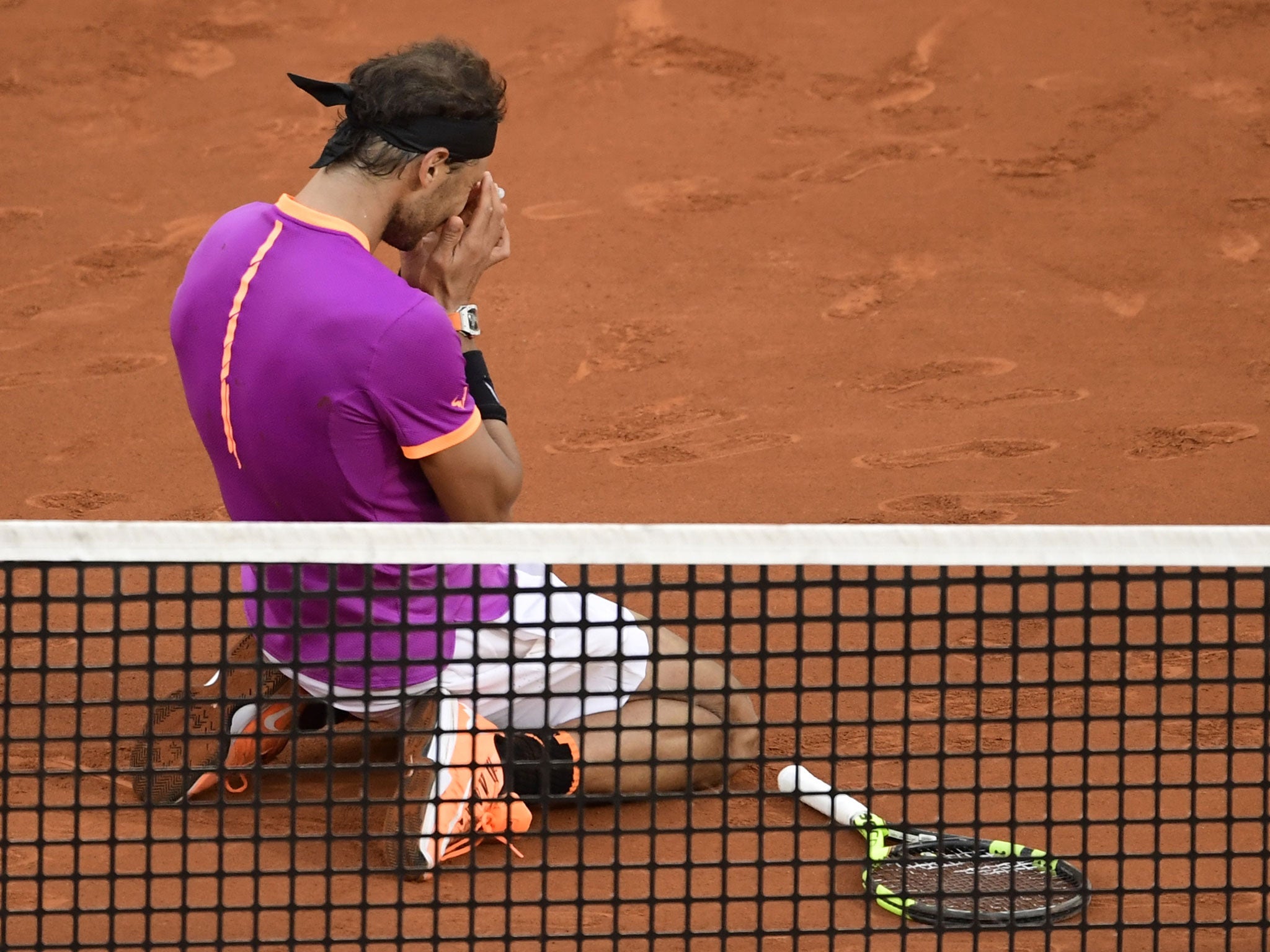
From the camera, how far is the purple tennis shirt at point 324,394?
10.1 feet

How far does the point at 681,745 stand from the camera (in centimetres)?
370

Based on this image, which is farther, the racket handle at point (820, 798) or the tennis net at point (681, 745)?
the racket handle at point (820, 798)

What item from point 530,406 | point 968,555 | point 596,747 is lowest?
point 530,406

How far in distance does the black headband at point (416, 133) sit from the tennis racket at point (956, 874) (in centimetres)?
142

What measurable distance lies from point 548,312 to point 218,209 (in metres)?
1.66

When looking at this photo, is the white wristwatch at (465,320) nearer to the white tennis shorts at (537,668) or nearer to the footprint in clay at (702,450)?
the white tennis shorts at (537,668)

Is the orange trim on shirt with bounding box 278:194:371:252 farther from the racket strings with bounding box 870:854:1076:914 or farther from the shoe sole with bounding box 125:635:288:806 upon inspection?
the racket strings with bounding box 870:854:1076:914

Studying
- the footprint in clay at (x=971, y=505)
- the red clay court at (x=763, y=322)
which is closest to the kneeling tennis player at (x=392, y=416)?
the red clay court at (x=763, y=322)

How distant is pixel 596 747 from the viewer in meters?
3.61

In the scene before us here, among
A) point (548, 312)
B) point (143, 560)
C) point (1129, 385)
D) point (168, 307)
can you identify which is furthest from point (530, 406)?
point (143, 560)

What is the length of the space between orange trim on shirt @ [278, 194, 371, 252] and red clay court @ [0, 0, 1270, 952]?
1257mm

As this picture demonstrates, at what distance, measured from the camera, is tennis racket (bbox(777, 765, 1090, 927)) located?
2.95 meters

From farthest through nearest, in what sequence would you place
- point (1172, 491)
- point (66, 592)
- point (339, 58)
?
1. point (339, 58)
2. point (1172, 491)
3. point (66, 592)

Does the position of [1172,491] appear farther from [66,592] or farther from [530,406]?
[66,592]
